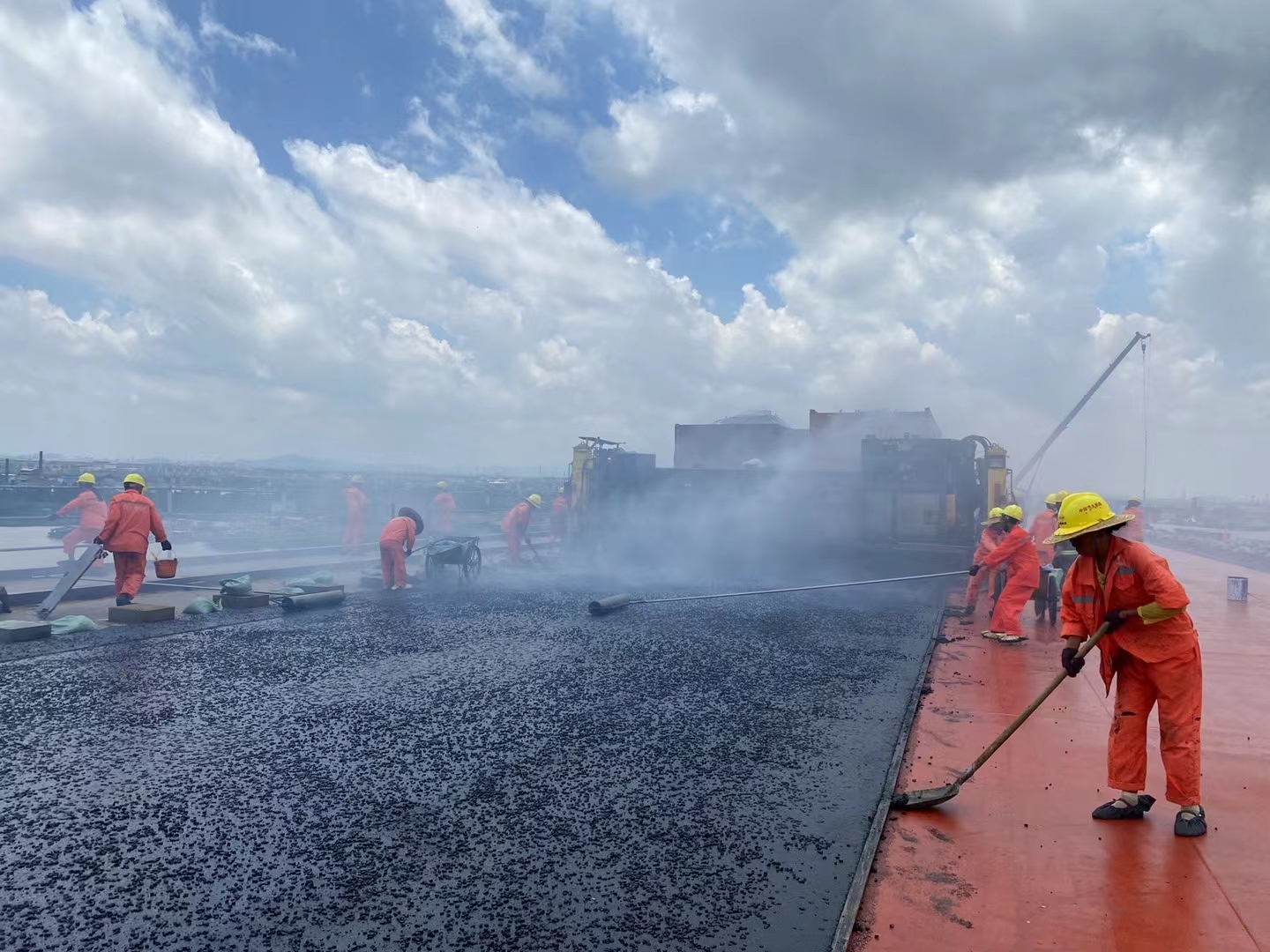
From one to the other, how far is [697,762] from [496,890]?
136cm

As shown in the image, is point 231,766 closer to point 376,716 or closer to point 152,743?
point 152,743

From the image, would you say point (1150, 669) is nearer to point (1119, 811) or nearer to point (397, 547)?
point (1119, 811)

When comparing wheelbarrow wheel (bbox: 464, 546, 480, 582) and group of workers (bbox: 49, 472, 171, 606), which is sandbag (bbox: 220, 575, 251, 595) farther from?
wheelbarrow wheel (bbox: 464, 546, 480, 582)

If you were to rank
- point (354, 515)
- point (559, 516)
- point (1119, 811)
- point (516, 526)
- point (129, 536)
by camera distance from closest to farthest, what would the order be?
1. point (1119, 811)
2. point (129, 536)
3. point (516, 526)
4. point (354, 515)
5. point (559, 516)

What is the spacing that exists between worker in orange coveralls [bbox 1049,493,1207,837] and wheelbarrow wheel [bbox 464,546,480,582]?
8025 mm

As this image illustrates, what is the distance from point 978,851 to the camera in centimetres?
281

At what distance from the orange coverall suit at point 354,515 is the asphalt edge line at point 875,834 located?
1140 centimetres

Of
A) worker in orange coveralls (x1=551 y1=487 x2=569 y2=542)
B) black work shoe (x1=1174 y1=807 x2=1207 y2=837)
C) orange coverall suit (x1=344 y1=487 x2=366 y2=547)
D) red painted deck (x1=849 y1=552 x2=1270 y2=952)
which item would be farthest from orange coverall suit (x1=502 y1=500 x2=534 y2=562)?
black work shoe (x1=1174 y1=807 x2=1207 y2=837)

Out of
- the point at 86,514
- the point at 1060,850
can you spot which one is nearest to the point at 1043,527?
the point at 1060,850

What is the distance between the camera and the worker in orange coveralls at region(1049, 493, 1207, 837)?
3070 mm

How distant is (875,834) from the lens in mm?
2867

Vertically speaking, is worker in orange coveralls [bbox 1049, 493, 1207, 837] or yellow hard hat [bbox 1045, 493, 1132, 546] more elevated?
yellow hard hat [bbox 1045, 493, 1132, 546]

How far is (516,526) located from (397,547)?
3406 millimetres

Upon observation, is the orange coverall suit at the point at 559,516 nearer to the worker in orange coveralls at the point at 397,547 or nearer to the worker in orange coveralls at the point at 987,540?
the worker in orange coveralls at the point at 397,547
